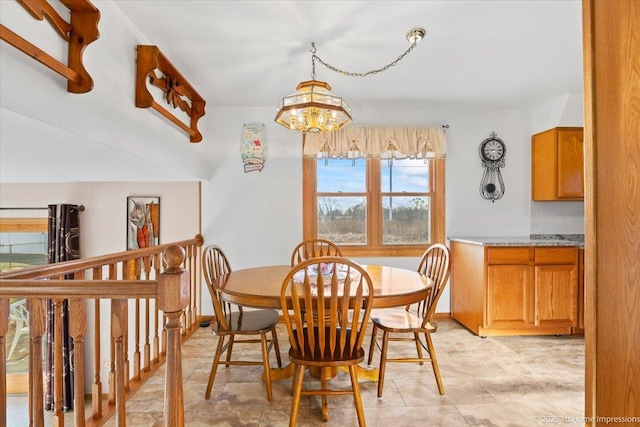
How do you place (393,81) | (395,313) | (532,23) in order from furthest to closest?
(393,81) < (395,313) < (532,23)

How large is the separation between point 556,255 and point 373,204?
186cm

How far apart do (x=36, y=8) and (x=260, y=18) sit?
1.14 meters

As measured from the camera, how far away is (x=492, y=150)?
3.80 meters

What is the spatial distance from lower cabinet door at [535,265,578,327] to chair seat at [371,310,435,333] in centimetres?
165

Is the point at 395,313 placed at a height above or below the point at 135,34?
below

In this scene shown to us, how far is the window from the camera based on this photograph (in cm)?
374

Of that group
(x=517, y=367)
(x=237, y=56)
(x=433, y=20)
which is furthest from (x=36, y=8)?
(x=517, y=367)

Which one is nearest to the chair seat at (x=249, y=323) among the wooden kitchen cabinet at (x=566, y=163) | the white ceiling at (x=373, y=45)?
the white ceiling at (x=373, y=45)

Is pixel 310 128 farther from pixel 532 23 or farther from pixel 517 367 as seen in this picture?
pixel 517 367

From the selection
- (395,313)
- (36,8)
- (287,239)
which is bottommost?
(395,313)

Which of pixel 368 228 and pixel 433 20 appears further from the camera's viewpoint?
pixel 368 228

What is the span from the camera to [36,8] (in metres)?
1.27

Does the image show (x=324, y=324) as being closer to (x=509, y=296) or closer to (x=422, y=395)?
(x=422, y=395)

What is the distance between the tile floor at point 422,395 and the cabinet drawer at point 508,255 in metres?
0.79
